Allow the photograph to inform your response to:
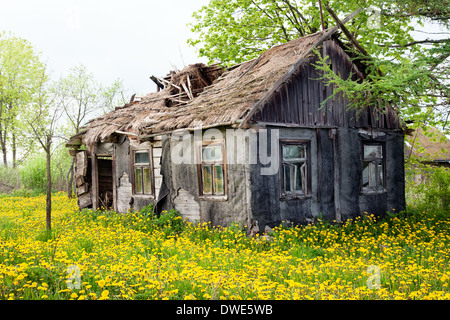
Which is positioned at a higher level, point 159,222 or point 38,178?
point 38,178

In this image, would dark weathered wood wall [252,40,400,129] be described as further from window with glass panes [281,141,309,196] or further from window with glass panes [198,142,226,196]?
window with glass panes [198,142,226,196]

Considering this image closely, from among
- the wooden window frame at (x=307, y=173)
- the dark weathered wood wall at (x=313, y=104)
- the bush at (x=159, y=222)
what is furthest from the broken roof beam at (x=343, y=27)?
the bush at (x=159, y=222)

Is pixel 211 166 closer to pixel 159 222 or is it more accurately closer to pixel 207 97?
pixel 159 222

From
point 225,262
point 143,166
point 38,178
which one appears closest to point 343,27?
point 225,262

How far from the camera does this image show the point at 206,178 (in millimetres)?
10562

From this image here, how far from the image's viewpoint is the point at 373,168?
1233cm

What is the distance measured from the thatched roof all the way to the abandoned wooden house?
51mm

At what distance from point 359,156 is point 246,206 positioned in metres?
4.13

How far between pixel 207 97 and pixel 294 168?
3.67 meters

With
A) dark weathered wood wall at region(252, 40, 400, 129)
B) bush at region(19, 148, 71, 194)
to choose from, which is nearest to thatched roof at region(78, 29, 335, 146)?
dark weathered wood wall at region(252, 40, 400, 129)

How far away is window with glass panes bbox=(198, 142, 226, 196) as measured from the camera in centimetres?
1010

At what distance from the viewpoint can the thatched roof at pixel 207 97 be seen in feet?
32.3

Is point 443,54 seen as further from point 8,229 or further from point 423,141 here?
point 423,141

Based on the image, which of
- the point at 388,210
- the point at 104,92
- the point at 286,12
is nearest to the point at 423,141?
the point at 286,12
